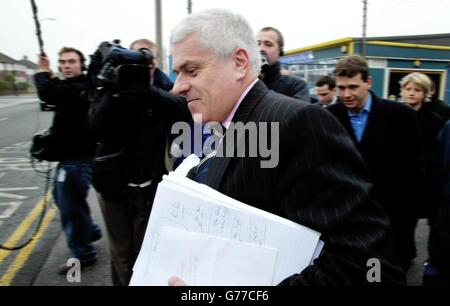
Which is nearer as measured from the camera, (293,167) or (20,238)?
(293,167)

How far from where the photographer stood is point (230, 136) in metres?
1.09

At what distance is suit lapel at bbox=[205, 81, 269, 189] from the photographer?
1.07 meters

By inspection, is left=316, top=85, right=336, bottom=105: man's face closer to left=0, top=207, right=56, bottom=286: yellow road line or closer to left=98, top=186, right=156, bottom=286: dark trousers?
left=98, top=186, right=156, bottom=286: dark trousers

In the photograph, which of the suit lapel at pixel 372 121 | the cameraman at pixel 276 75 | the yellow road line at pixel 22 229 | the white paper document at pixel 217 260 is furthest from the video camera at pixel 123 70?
the yellow road line at pixel 22 229

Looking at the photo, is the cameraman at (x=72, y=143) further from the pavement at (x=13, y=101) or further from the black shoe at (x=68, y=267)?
the pavement at (x=13, y=101)

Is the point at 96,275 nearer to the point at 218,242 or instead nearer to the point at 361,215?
the point at 218,242

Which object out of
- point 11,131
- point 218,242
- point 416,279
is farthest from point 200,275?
point 11,131

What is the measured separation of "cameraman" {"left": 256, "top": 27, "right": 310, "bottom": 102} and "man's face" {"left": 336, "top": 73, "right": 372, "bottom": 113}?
1.33 ft

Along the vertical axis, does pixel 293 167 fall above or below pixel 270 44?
below

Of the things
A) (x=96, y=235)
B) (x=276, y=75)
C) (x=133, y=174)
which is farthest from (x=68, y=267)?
(x=276, y=75)

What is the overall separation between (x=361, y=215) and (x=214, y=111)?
0.52 metres

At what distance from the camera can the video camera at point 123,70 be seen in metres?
2.27

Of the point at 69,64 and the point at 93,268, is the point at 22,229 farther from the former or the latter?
the point at 69,64

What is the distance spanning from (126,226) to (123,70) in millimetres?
1071
